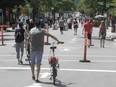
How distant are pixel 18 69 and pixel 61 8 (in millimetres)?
121006

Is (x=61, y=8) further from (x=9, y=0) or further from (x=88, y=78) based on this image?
(x=88, y=78)

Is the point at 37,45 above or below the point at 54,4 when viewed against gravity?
below

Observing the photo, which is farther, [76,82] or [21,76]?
[21,76]

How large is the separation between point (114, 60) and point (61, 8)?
383ft

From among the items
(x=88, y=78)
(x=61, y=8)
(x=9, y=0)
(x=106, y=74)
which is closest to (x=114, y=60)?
(x=106, y=74)

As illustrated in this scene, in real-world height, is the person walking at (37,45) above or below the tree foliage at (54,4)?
below

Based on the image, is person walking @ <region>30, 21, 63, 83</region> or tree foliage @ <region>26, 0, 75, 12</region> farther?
tree foliage @ <region>26, 0, 75, 12</region>

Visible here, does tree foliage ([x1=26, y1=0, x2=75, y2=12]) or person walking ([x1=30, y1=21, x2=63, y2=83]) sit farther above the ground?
tree foliage ([x1=26, y1=0, x2=75, y2=12])

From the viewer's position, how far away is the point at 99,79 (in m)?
14.1

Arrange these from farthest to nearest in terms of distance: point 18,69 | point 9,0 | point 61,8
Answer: point 61,8 → point 9,0 → point 18,69

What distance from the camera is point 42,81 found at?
13461mm

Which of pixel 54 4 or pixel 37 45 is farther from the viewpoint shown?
pixel 54 4

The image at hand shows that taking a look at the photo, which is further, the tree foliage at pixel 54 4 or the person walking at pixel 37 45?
the tree foliage at pixel 54 4

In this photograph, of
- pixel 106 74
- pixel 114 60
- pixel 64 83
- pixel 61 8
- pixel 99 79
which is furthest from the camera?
pixel 61 8
